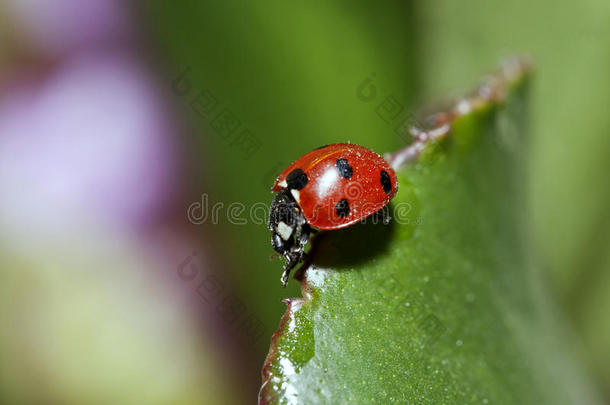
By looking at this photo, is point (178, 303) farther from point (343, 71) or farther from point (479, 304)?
point (479, 304)

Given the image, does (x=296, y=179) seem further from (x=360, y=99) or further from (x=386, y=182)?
(x=360, y=99)

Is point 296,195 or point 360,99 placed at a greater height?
point 296,195

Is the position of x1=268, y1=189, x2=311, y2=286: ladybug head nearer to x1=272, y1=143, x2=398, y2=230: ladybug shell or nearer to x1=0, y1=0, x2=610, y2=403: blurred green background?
x1=272, y1=143, x2=398, y2=230: ladybug shell

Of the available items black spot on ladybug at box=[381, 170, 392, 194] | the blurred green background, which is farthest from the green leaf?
the blurred green background

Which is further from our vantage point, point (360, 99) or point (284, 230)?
point (360, 99)

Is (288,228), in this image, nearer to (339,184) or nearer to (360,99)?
(339,184)

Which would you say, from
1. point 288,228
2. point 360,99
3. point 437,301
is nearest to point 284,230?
point 288,228
